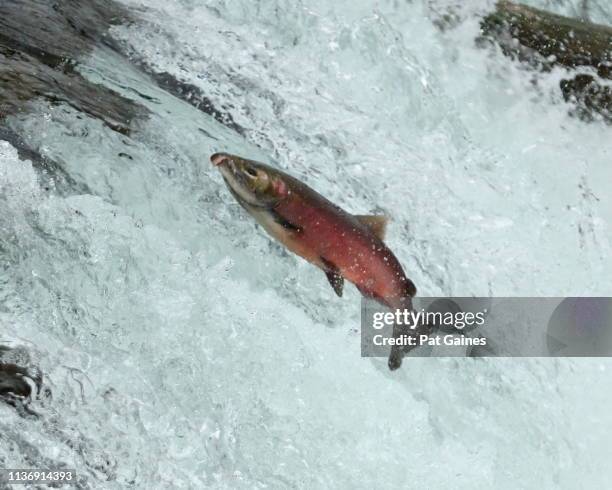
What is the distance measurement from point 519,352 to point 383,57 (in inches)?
Answer: 55.9

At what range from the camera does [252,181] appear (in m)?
1.99

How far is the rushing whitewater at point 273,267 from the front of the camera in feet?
7.79

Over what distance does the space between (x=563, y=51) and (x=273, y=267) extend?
2.24 meters

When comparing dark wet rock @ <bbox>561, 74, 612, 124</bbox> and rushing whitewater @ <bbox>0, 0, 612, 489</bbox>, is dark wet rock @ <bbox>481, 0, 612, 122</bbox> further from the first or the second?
rushing whitewater @ <bbox>0, 0, 612, 489</bbox>

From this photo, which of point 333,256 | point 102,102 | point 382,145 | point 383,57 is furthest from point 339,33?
point 333,256

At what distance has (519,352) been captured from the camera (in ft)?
11.0

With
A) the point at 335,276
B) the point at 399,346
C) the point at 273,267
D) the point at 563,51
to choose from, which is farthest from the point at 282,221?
the point at 563,51

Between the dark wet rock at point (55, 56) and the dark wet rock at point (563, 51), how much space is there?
6.12 feet

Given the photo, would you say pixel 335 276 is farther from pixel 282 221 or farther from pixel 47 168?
pixel 47 168

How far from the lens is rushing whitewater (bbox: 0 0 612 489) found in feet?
7.79

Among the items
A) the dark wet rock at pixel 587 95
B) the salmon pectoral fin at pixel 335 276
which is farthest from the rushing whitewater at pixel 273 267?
the salmon pectoral fin at pixel 335 276

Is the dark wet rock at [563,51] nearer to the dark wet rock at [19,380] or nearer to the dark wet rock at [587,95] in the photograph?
the dark wet rock at [587,95]

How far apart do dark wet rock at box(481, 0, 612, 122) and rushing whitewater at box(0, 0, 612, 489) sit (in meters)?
0.29

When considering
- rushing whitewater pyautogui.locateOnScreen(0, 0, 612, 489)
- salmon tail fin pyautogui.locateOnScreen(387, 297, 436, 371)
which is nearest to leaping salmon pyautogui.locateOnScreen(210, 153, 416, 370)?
salmon tail fin pyautogui.locateOnScreen(387, 297, 436, 371)
